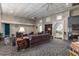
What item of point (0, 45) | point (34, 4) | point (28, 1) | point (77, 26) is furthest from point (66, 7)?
point (0, 45)

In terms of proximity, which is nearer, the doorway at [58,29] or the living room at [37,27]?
the living room at [37,27]

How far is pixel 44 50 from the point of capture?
1806 mm

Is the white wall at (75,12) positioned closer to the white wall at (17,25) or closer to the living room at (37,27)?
Answer: the living room at (37,27)

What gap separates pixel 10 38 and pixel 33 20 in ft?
2.07

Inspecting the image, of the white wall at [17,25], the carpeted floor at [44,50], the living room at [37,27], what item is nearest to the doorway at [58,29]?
the living room at [37,27]

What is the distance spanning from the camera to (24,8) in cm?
188

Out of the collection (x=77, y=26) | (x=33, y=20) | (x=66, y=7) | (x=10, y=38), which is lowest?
(x=10, y=38)

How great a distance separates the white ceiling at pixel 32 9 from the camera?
176 centimetres

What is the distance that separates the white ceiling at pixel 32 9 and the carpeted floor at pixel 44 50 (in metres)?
0.65

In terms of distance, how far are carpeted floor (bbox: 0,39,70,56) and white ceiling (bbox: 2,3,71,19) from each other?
0.65 metres

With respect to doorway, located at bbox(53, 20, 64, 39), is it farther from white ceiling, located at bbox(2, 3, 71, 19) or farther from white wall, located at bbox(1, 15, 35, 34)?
white wall, located at bbox(1, 15, 35, 34)

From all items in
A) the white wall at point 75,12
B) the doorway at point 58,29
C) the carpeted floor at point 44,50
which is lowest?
the carpeted floor at point 44,50

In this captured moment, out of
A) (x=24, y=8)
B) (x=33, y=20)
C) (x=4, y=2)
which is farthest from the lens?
(x=33, y=20)

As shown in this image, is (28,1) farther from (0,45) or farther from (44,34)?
(0,45)
